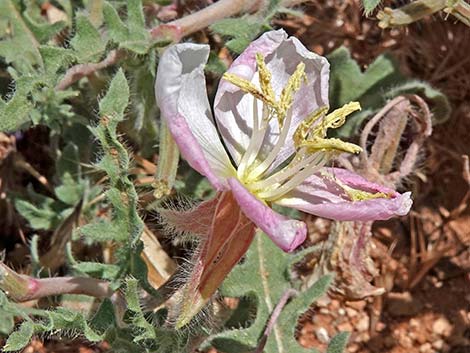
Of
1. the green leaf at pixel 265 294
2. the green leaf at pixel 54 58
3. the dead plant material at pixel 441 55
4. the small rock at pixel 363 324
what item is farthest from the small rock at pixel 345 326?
the green leaf at pixel 54 58

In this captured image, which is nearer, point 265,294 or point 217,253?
point 217,253

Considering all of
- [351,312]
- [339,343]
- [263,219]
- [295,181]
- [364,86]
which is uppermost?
[263,219]

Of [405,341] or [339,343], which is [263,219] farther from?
[405,341]

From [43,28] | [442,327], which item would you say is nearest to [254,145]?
[43,28]

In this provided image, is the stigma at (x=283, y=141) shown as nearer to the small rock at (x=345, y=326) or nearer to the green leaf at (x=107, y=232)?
the green leaf at (x=107, y=232)

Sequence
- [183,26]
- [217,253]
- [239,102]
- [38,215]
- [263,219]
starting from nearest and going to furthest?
[263,219] < [217,253] < [239,102] < [183,26] < [38,215]

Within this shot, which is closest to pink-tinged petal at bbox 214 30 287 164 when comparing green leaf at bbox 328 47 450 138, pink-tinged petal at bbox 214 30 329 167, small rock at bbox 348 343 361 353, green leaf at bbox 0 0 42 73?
pink-tinged petal at bbox 214 30 329 167

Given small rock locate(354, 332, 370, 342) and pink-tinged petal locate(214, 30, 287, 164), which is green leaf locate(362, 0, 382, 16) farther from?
small rock locate(354, 332, 370, 342)
